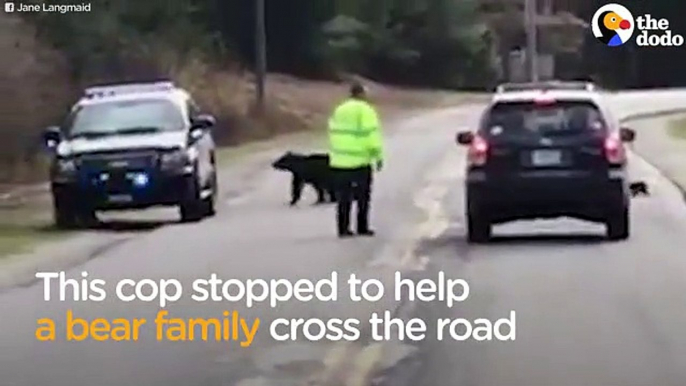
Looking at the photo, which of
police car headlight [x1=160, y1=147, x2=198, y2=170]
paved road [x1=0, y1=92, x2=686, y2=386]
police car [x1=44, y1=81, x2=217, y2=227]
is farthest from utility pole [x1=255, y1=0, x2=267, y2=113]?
paved road [x1=0, y1=92, x2=686, y2=386]

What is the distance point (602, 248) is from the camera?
32.3 feet

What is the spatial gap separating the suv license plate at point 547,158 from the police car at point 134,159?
130 cm

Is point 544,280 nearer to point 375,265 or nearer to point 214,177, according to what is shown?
point 375,265

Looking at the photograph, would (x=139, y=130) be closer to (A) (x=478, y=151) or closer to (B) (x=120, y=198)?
(B) (x=120, y=198)

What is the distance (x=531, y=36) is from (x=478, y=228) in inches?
42.1

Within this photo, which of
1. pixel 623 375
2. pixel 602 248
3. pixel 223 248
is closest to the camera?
pixel 623 375

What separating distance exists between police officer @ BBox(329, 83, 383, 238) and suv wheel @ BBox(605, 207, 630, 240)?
36.8 inches

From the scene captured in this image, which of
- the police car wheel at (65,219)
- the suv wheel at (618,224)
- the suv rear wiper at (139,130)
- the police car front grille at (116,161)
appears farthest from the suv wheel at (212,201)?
the suv wheel at (618,224)

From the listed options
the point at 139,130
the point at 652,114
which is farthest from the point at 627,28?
the point at 139,130

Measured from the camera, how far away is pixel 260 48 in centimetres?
947

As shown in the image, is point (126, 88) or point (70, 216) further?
point (70, 216)

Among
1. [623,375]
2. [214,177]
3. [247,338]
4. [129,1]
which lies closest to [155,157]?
[214,177]

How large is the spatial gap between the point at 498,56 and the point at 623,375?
1.63 m

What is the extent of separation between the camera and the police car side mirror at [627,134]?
32.4ft
